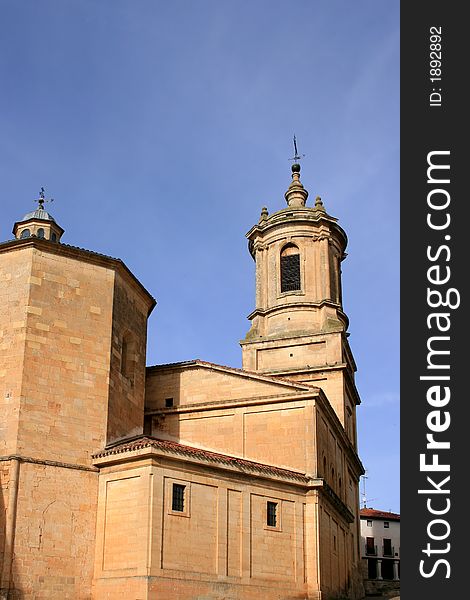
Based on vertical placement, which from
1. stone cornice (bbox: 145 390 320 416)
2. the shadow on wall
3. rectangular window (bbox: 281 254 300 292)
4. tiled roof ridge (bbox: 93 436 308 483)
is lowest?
the shadow on wall

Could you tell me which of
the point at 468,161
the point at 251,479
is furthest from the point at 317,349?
the point at 468,161

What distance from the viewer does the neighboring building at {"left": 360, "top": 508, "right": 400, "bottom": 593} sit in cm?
Result: 6588

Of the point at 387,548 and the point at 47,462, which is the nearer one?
the point at 47,462

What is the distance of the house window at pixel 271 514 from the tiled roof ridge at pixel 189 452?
1.00m

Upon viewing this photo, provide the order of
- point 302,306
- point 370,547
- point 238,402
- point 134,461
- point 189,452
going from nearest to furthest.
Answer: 1. point 134,461
2. point 189,452
3. point 238,402
4. point 302,306
5. point 370,547

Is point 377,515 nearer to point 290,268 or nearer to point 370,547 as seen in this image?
point 370,547

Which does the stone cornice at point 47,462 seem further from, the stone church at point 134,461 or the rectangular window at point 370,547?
the rectangular window at point 370,547

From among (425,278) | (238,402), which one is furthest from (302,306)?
(425,278)

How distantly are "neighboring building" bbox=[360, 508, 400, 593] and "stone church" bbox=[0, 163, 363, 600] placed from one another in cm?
3629

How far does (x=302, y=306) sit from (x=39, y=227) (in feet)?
42.4

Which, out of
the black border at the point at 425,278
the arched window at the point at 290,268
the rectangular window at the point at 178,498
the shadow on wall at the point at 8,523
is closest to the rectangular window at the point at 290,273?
the arched window at the point at 290,268

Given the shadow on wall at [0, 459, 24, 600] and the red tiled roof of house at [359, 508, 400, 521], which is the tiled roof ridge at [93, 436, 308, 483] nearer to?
the shadow on wall at [0, 459, 24, 600]

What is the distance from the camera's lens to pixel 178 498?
23578 millimetres

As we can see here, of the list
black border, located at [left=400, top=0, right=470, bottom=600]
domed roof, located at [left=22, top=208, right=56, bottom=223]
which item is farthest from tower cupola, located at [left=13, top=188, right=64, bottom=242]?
black border, located at [left=400, top=0, right=470, bottom=600]
